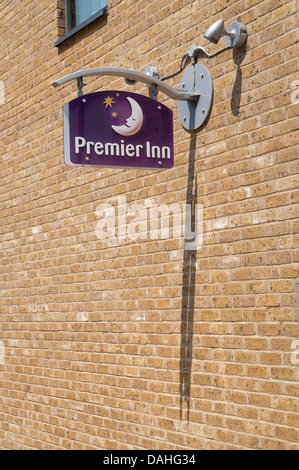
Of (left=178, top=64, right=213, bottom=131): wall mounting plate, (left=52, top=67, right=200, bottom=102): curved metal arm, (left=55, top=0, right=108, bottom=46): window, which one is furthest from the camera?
(left=55, top=0, right=108, bottom=46): window

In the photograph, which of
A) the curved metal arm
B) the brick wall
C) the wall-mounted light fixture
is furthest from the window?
the curved metal arm

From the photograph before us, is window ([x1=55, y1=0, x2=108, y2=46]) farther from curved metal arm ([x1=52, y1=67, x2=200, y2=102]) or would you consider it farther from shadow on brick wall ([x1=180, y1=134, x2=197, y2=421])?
shadow on brick wall ([x1=180, y1=134, x2=197, y2=421])

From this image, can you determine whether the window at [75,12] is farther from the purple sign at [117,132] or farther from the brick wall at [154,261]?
the purple sign at [117,132]

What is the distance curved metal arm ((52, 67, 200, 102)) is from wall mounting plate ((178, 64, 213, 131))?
0.18ft

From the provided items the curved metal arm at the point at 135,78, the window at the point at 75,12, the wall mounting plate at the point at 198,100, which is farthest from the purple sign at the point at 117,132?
the window at the point at 75,12

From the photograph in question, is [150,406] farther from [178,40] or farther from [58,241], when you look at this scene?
[178,40]

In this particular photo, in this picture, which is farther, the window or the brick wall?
the window

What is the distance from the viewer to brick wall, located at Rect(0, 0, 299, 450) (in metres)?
4.62

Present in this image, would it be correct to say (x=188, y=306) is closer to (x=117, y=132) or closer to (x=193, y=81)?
(x=117, y=132)

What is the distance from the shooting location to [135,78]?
201 inches

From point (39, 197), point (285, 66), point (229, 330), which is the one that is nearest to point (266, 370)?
point (229, 330)

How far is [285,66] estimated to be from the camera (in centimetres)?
457

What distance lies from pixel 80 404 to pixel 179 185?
2178 millimetres

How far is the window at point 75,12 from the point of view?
6.97m
